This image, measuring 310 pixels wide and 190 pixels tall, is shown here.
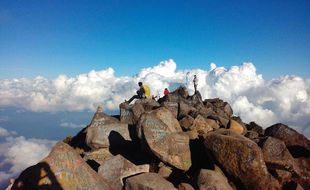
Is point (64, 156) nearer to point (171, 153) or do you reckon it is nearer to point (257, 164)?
point (171, 153)

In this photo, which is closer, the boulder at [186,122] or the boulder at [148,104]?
the boulder at [186,122]

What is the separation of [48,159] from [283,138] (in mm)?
16649

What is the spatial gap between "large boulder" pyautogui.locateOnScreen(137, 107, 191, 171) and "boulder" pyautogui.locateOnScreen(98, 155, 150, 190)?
1642 millimetres

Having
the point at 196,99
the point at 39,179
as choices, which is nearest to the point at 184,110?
the point at 196,99

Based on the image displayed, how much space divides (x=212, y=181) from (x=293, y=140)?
940 cm

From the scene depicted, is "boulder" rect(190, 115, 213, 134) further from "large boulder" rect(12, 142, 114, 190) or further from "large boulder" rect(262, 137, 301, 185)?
"large boulder" rect(12, 142, 114, 190)

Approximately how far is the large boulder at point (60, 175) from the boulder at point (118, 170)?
3.96 feet

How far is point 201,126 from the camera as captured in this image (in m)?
22.7

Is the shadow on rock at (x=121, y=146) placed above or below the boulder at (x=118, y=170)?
above

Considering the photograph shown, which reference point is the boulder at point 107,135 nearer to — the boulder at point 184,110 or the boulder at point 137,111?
the boulder at point 137,111

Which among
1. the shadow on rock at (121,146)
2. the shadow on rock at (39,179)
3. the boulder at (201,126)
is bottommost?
the shadow on rock at (39,179)

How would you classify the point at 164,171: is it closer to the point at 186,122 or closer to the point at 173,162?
the point at 173,162

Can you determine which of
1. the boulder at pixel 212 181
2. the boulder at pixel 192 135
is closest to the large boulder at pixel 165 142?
the boulder at pixel 192 135

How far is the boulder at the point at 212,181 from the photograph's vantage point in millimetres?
14137
